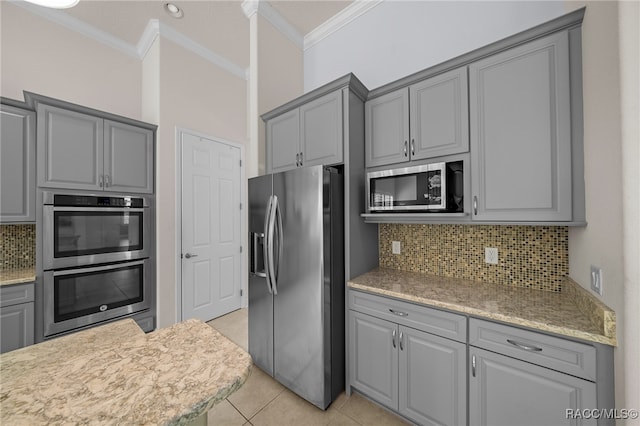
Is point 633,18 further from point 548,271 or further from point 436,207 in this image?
point 548,271

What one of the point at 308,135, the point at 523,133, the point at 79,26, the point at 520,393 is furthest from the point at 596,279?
the point at 79,26

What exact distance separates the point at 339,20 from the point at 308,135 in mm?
1485

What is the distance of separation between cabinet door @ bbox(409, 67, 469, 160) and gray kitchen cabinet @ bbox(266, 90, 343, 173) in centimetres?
56

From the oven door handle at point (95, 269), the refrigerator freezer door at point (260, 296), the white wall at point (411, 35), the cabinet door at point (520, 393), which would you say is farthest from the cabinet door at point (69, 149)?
the cabinet door at point (520, 393)

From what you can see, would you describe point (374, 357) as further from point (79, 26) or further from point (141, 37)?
point (79, 26)

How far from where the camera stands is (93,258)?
7.89 feet

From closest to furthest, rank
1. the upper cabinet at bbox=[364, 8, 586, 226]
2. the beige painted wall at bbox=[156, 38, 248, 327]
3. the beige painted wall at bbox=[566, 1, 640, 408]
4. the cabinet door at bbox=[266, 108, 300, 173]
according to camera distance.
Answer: the beige painted wall at bbox=[566, 1, 640, 408]
the upper cabinet at bbox=[364, 8, 586, 226]
the cabinet door at bbox=[266, 108, 300, 173]
the beige painted wall at bbox=[156, 38, 248, 327]

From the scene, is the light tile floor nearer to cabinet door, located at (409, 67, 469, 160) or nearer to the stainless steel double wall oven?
the stainless steel double wall oven

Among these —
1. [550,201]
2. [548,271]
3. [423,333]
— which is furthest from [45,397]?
[548,271]

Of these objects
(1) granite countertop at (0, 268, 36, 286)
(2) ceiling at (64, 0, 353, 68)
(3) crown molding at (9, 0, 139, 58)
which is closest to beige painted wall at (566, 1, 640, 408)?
(2) ceiling at (64, 0, 353, 68)

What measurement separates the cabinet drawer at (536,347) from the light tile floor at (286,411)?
0.88 m

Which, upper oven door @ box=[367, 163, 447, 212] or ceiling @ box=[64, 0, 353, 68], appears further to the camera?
ceiling @ box=[64, 0, 353, 68]

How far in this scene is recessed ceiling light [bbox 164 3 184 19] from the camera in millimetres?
2527

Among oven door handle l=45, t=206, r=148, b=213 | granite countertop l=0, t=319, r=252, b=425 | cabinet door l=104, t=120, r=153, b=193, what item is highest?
cabinet door l=104, t=120, r=153, b=193
